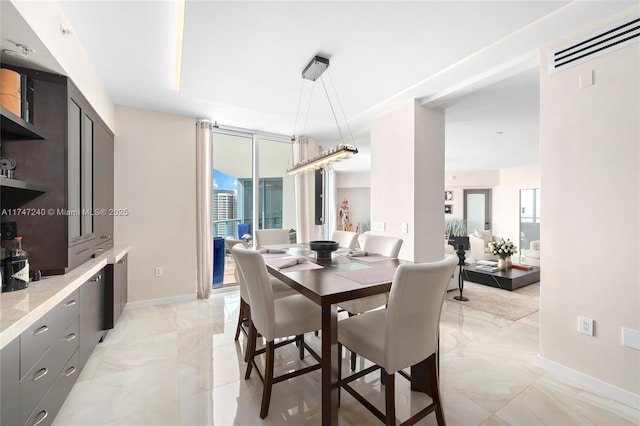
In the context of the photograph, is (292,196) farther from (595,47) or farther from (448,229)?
(448,229)

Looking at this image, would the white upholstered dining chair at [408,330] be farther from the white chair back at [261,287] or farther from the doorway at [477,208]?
the doorway at [477,208]

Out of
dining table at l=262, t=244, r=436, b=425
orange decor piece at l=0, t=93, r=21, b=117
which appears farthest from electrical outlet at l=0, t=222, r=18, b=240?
dining table at l=262, t=244, r=436, b=425

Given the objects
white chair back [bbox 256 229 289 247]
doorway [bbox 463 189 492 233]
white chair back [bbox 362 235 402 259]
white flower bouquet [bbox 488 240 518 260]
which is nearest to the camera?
white chair back [bbox 362 235 402 259]

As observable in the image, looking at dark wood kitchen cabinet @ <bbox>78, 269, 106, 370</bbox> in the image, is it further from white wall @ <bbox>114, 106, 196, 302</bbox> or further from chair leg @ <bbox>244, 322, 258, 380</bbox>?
chair leg @ <bbox>244, 322, 258, 380</bbox>

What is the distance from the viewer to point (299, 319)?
1.76 metres

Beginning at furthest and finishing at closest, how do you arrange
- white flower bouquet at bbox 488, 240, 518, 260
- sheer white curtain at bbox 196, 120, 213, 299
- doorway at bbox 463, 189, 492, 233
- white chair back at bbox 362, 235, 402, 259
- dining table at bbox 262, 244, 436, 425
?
1. doorway at bbox 463, 189, 492, 233
2. white flower bouquet at bbox 488, 240, 518, 260
3. sheer white curtain at bbox 196, 120, 213, 299
4. white chair back at bbox 362, 235, 402, 259
5. dining table at bbox 262, 244, 436, 425

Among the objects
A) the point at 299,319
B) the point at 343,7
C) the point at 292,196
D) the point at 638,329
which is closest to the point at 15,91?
the point at 343,7

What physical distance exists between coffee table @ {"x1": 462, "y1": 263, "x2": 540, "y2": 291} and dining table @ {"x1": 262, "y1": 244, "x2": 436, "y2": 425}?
9.01 ft

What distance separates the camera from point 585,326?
74.5 inches

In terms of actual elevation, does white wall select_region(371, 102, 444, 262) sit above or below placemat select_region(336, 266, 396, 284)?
above

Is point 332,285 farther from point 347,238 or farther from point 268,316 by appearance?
point 347,238

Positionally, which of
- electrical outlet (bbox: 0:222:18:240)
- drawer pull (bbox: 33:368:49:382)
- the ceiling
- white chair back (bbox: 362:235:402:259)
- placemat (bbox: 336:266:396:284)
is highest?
the ceiling

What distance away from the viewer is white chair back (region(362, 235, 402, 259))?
8.74 ft

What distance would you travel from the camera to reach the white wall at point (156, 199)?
338 cm
